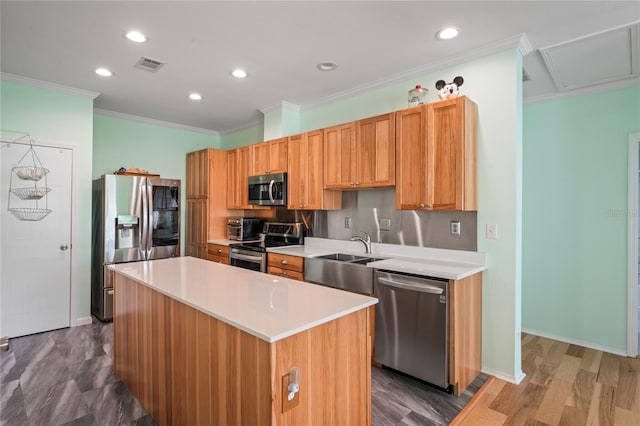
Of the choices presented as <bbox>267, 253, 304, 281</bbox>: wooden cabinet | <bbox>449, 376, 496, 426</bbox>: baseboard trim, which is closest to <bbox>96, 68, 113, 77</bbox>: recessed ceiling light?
<bbox>267, 253, 304, 281</bbox>: wooden cabinet

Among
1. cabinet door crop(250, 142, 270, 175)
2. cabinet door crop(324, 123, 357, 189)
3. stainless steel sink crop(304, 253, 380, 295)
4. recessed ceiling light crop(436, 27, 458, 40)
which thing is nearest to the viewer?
recessed ceiling light crop(436, 27, 458, 40)

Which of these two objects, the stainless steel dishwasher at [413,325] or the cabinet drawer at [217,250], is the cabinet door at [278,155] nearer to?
the cabinet drawer at [217,250]

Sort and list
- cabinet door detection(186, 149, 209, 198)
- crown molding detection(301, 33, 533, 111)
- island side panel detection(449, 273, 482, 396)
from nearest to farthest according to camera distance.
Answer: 1. island side panel detection(449, 273, 482, 396)
2. crown molding detection(301, 33, 533, 111)
3. cabinet door detection(186, 149, 209, 198)

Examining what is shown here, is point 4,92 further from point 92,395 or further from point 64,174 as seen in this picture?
point 92,395

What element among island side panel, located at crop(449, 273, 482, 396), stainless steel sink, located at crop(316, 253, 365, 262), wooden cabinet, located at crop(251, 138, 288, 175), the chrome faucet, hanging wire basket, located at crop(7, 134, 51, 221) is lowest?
island side panel, located at crop(449, 273, 482, 396)

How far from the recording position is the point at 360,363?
1689 mm

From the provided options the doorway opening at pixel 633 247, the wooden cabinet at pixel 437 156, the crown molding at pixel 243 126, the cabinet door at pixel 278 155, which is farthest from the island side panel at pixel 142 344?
the doorway opening at pixel 633 247

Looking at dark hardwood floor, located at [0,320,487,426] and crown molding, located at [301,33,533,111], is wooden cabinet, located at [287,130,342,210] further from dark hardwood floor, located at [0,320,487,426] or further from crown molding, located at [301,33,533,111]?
dark hardwood floor, located at [0,320,487,426]

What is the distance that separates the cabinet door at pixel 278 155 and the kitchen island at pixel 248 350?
2.18 m

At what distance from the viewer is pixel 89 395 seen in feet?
8.06

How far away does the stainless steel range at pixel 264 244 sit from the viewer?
3.96m

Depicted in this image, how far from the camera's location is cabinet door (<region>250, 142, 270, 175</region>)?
14.7ft

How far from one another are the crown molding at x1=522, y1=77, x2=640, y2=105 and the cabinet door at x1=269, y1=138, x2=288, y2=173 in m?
2.72

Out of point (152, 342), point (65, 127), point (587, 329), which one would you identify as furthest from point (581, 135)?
point (65, 127)
